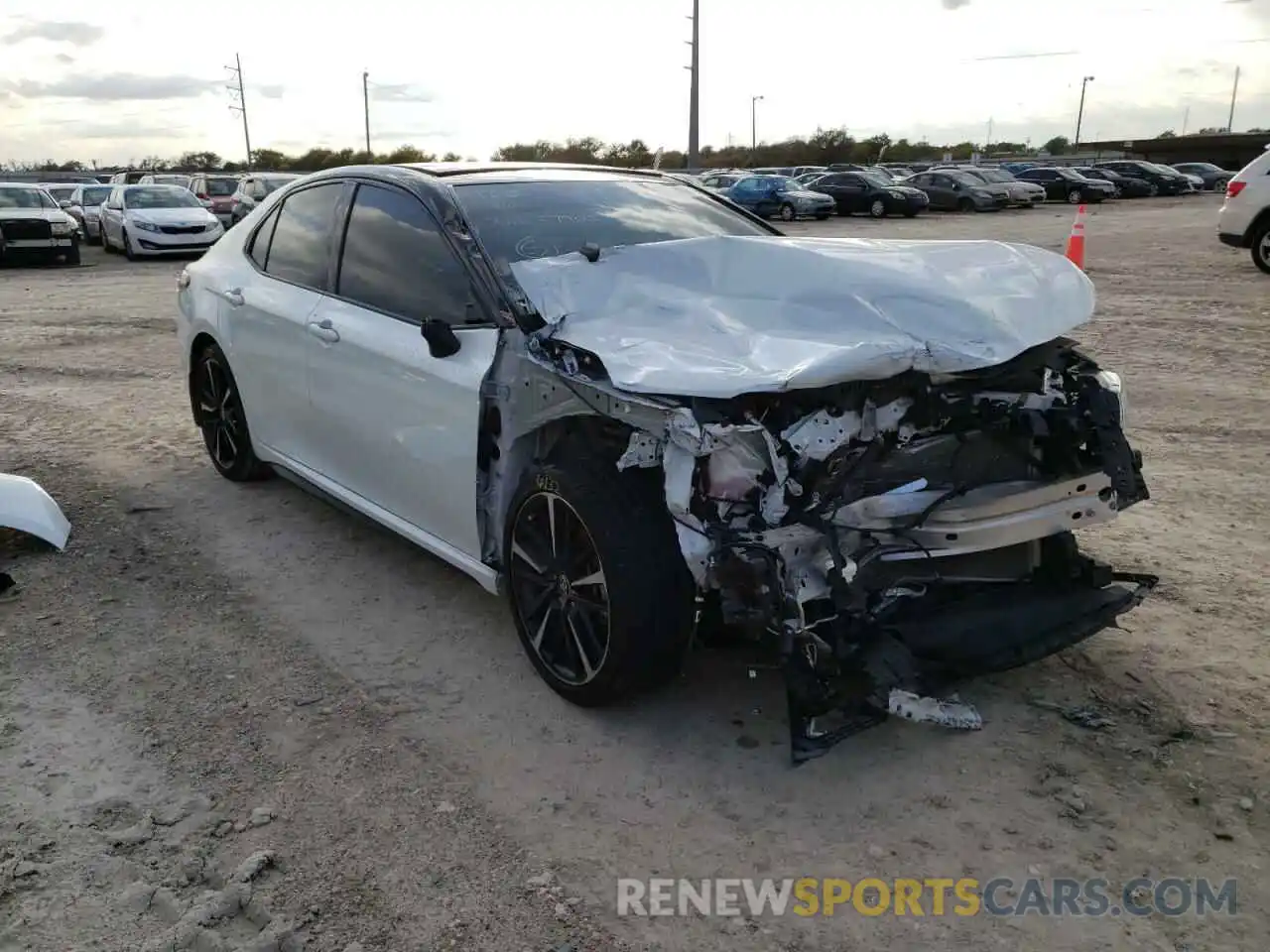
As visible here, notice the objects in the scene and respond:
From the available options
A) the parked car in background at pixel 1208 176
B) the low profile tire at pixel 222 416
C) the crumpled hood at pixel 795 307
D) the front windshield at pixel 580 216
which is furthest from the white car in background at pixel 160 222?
the parked car in background at pixel 1208 176

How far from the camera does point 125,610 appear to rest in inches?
170

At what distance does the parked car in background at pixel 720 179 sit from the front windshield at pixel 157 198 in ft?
56.5

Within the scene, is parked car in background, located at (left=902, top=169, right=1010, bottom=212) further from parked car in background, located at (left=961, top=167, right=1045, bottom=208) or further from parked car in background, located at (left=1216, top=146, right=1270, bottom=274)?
parked car in background, located at (left=1216, top=146, right=1270, bottom=274)

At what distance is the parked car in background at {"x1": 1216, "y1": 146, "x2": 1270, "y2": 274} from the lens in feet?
43.9

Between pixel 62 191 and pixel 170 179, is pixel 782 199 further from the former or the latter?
pixel 62 191

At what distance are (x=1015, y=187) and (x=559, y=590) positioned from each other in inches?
1485

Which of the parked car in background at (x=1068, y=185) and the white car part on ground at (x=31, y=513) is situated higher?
the parked car in background at (x=1068, y=185)

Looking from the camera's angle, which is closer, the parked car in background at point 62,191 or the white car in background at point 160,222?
the white car in background at point 160,222

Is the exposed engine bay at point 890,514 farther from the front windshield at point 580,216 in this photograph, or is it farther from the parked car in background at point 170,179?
the parked car in background at point 170,179

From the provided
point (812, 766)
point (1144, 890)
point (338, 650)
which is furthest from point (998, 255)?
point (338, 650)

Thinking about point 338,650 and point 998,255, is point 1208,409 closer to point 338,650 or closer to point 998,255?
point 998,255

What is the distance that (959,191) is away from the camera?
36.1 m

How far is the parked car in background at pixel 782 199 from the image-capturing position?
105 ft

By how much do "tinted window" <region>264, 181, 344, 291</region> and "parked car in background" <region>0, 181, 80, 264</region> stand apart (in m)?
17.9
